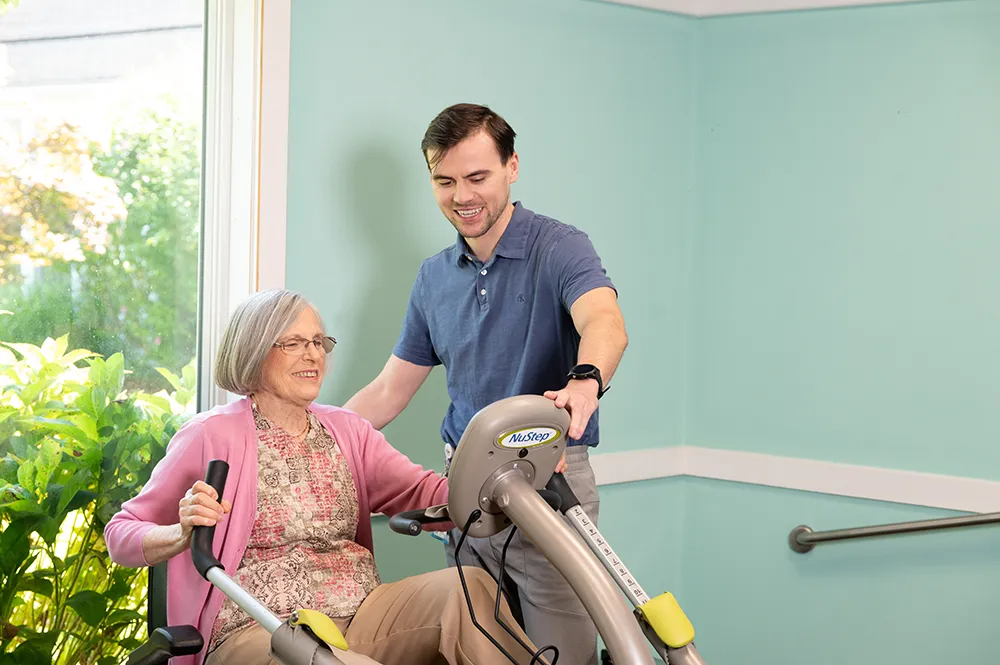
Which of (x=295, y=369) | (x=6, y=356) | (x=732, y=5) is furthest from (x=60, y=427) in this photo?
(x=732, y=5)

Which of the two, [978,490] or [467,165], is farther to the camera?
[978,490]

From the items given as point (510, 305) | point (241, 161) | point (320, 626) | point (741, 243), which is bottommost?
point (320, 626)

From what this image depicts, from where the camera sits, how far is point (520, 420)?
68.1 inches

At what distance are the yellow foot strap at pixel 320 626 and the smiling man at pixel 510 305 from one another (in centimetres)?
69

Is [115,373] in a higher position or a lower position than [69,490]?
higher

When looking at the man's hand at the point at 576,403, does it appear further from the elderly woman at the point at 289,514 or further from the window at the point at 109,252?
the window at the point at 109,252

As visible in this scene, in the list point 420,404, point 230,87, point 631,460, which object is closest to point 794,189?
point 631,460

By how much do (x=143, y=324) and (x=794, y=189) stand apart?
198 cm

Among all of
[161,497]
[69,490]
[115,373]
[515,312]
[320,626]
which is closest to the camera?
[320,626]

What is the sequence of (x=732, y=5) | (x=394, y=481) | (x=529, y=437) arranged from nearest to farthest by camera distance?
(x=529, y=437) < (x=394, y=481) < (x=732, y=5)

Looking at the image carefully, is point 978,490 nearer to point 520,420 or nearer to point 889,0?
point 889,0

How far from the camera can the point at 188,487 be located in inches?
81.7

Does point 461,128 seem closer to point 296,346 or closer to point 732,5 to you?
point 296,346

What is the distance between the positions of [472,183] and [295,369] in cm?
56
